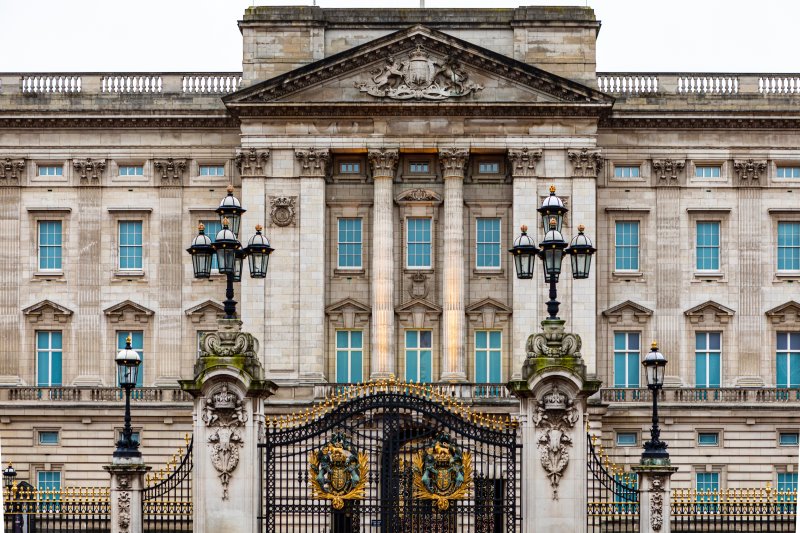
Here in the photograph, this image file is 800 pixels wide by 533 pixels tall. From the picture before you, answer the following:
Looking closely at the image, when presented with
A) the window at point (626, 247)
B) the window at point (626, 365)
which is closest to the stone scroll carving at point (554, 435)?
the window at point (626, 365)

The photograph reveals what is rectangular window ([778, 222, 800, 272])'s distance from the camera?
72.2 metres

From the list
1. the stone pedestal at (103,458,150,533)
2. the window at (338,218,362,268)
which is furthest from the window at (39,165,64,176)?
the stone pedestal at (103,458,150,533)

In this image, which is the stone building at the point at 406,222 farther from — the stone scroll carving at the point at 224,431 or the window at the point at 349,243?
the stone scroll carving at the point at 224,431

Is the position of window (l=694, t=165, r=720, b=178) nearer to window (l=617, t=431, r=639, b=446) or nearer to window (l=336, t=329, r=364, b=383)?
window (l=617, t=431, r=639, b=446)

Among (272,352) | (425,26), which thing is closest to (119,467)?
(272,352)

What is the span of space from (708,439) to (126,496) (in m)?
34.1

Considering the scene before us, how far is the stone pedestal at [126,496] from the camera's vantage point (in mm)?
41688

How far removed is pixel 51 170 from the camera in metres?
72.9

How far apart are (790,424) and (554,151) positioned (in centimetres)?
1408

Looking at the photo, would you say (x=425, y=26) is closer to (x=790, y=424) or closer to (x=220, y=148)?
(x=220, y=148)

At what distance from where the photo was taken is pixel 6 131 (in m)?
72.8

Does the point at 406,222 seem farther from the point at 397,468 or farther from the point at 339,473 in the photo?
the point at 339,473

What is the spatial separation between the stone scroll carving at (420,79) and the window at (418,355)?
926 cm

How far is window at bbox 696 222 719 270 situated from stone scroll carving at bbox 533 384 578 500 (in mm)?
32517
